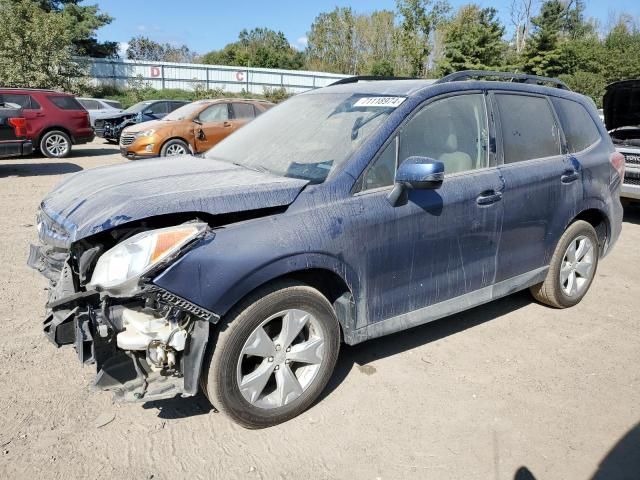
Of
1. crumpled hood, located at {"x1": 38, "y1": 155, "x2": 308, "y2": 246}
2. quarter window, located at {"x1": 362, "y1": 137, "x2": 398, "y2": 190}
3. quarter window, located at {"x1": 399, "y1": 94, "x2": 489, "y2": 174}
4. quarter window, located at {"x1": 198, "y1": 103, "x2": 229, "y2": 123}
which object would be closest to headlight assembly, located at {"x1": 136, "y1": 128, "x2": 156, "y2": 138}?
quarter window, located at {"x1": 198, "y1": 103, "x2": 229, "y2": 123}

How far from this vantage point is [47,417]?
9.37 ft

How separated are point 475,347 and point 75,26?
139ft

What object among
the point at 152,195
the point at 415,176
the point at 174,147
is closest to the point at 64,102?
the point at 174,147

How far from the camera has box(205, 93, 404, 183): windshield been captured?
3111 mm

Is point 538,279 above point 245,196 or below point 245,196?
below

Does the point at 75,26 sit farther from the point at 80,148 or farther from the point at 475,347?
the point at 475,347

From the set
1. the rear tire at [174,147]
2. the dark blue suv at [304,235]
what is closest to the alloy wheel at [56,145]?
the rear tire at [174,147]

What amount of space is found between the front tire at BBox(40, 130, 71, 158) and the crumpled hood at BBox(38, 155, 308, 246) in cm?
1144

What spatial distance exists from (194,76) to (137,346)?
3730cm

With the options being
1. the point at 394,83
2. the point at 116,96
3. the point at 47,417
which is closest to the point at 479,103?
the point at 394,83

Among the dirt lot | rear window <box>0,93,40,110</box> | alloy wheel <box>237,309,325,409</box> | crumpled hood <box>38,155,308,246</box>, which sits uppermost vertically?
rear window <box>0,93,40,110</box>

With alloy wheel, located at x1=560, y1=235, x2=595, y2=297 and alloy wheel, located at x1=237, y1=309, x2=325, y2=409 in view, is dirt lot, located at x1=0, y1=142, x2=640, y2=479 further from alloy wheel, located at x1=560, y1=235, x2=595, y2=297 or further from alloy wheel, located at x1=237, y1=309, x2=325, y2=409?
alloy wheel, located at x1=560, y1=235, x2=595, y2=297

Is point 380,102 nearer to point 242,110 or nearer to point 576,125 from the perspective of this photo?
point 576,125

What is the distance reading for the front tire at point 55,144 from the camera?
1328 centimetres
